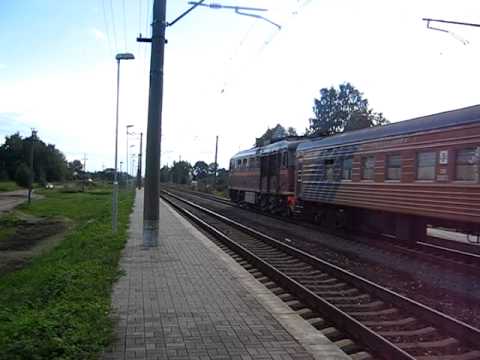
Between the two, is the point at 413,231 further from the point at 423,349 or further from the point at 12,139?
the point at 12,139

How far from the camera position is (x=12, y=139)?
11194 cm

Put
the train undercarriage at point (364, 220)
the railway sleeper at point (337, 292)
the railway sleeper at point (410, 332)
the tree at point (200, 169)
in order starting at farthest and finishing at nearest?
the tree at point (200, 169) < the train undercarriage at point (364, 220) < the railway sleeper at point (337, 292) < the railway sleeper at point (410, 332)

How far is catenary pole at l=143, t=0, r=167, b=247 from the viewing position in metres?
15.0

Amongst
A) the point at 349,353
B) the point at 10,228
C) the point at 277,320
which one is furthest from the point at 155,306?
the point at 10,228

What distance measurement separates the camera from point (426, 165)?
13484mm

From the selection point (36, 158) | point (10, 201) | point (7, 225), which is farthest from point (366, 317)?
point (36, 158)

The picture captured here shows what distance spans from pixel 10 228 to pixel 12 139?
282 ft

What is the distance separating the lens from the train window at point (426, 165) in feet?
43.2

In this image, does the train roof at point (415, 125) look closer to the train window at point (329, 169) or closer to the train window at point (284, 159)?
the train window at point (329, 169)

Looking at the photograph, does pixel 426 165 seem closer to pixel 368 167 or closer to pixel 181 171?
pixel 368 167

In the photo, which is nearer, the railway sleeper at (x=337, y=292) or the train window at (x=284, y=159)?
the railway sleeper at (x=337, y=292)

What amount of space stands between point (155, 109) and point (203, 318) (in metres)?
9.07

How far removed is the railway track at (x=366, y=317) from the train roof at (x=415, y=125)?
4.18 metres

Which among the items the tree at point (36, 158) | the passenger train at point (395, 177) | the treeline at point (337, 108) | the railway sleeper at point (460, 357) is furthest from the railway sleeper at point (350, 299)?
the tree at point (36, 158)
